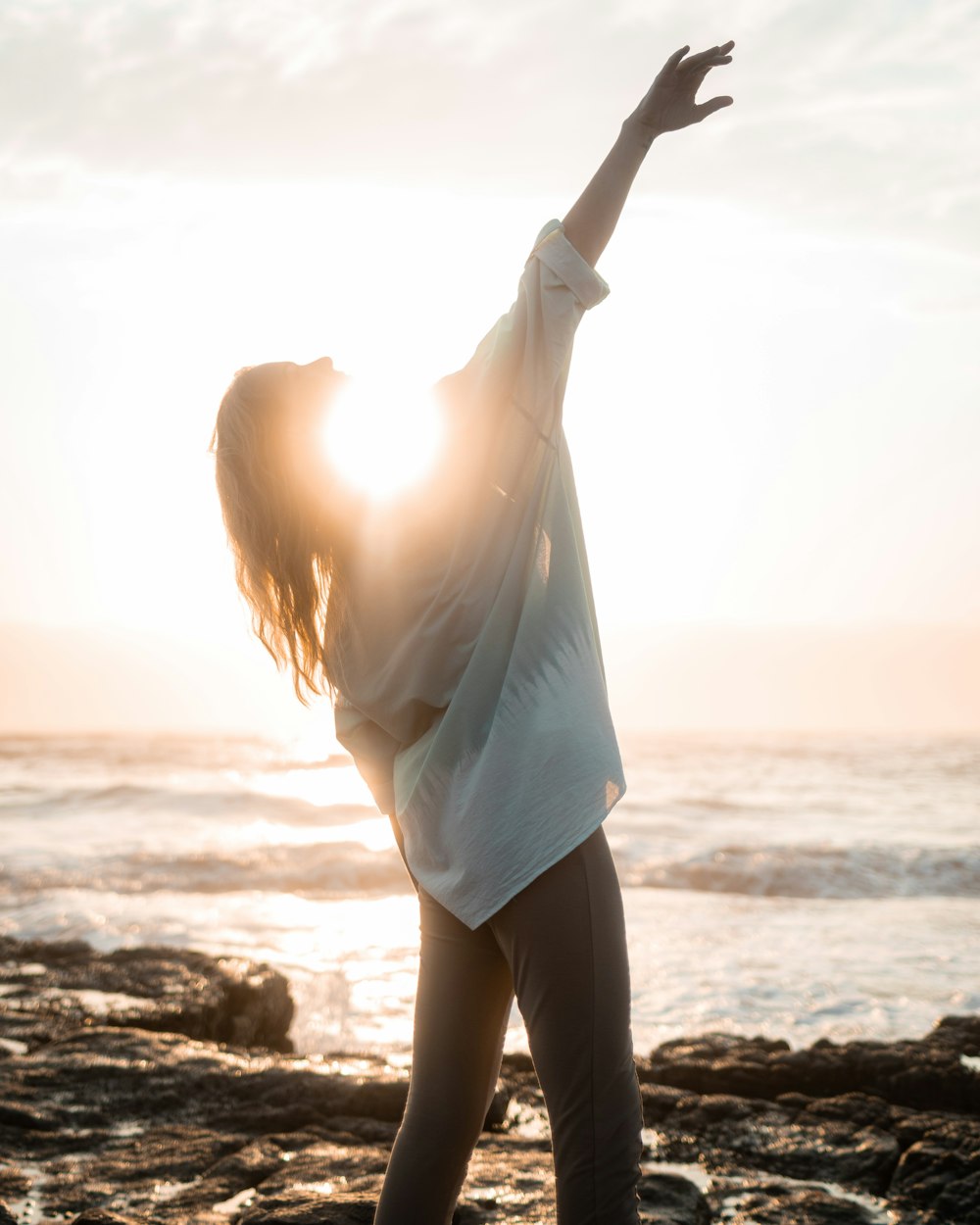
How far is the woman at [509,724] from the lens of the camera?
5.50 ft

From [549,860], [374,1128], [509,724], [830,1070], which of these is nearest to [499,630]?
[509,724]

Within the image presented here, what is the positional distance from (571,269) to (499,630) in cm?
55

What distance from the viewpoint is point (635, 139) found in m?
1.75

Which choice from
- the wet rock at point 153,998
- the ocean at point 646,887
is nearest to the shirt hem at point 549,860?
the ocean at point 646,887

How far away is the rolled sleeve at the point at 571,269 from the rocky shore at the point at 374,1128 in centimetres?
224

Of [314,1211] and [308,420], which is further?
[314,1211]

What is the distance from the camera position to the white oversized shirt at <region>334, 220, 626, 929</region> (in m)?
1.67

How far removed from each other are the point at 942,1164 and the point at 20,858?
33.3 ft

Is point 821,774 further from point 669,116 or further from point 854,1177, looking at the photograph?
point 669,116

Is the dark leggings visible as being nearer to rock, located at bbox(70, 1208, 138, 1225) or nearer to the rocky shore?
rock, located at bbox(70, 1208, 138, 1225)

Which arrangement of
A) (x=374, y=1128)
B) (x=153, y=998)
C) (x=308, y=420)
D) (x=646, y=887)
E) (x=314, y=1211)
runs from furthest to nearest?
(x=646, y=887) → (x=153, y=998) → (x=374, y=1128) → (x=314, y=1211) → (x=308, y=420)

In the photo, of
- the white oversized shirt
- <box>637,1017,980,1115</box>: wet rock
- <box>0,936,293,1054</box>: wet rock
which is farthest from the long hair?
<box>0,936,293,1054</box>: wet rock

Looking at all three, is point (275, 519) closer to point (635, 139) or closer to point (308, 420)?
point (308, 420)

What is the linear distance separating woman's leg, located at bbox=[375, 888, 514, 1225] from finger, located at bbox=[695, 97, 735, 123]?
53.0 inches
